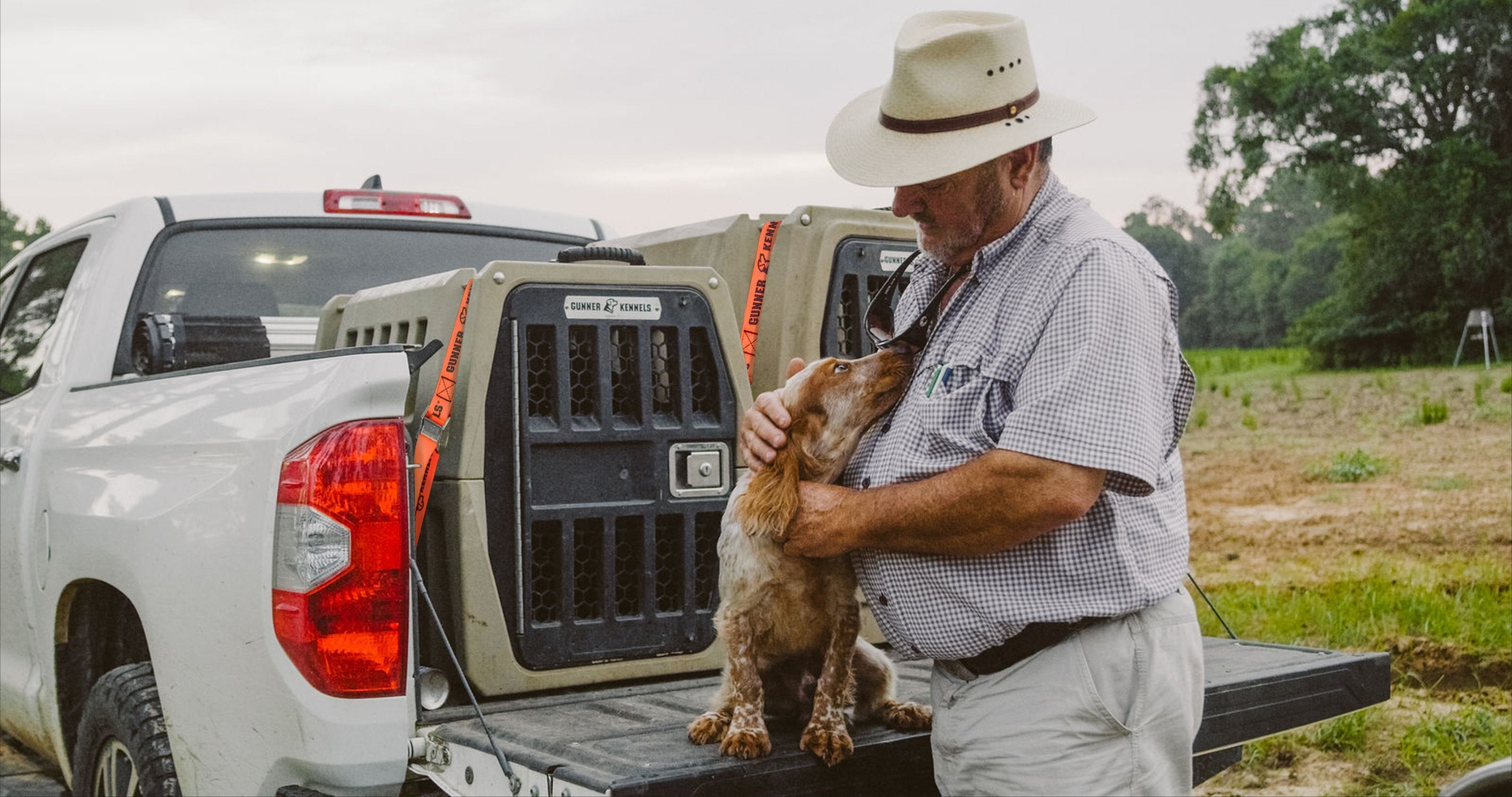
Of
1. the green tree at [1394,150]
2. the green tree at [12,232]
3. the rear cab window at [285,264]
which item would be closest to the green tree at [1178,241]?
the green tree at [1394,150]

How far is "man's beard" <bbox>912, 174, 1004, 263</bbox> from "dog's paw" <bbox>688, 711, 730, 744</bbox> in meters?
1.03

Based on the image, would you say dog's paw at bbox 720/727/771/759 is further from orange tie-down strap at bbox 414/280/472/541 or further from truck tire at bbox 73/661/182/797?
truck tire at bbox 73/661/182/797

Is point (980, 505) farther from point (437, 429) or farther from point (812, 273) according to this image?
point (812, 273)

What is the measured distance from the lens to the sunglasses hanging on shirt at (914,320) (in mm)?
2811

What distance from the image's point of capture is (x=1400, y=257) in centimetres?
3878

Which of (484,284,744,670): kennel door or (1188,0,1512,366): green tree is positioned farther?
(1188,0,1512,366): green tree

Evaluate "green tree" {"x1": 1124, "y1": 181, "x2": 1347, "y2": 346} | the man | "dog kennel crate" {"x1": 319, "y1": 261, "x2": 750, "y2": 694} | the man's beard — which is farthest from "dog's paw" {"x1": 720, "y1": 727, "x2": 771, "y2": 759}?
"green tree" {"x1": 1124, "y1": 181, "x2": 1347, "y2": 346}

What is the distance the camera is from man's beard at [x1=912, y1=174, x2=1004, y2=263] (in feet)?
8.50

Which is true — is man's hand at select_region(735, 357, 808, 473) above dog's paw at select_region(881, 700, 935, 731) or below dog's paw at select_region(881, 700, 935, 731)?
above

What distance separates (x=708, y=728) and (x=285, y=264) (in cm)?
251

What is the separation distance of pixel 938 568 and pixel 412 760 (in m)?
1.21

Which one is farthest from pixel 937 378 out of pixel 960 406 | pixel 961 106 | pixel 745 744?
pixel 745 744

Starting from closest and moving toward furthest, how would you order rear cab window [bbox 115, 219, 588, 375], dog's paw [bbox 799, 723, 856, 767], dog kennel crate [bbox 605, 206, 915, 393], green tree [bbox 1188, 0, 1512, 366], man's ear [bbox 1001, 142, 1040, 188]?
1. man's ear [bbox 1001, 142, 1040, 188]
2. dog's paw [bbox 799, 723, 856, 767]
3. dog kennel crate [bbox 605, 206, 915, 393]
4. rear cab window [bbox 115, 219, 588, 375]
5. green tree [bbox 1188, 0, 1512, 366]

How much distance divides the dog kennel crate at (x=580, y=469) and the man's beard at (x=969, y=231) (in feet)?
2.51
